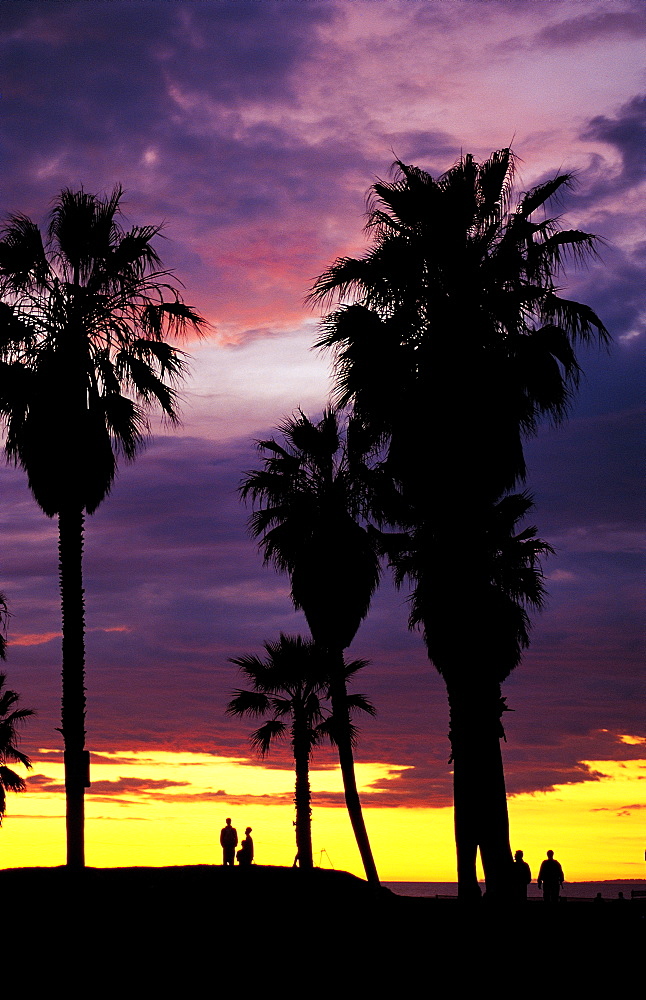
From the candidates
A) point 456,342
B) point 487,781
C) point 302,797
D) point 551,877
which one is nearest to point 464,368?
point 456,342

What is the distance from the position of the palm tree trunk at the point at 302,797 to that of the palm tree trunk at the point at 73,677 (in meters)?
15.7

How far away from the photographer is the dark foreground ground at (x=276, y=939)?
48.2 ft

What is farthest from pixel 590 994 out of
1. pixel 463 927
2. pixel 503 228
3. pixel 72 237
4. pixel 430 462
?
pixel 72 237

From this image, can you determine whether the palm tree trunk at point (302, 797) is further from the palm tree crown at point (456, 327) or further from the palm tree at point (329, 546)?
the palm tree crown at point (456, 327)

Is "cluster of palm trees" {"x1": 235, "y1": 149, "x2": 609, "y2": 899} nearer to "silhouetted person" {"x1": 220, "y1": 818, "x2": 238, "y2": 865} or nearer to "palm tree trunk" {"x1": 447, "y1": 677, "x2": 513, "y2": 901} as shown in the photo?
"palm tree trunk" {"x1": 447, "y1": 677, "x2": 513, "y2": 901}

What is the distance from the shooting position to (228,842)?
2981cm

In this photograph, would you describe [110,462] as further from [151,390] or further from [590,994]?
[590,994]

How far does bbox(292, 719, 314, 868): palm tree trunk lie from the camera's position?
3750 cm

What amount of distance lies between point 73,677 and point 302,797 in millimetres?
17422


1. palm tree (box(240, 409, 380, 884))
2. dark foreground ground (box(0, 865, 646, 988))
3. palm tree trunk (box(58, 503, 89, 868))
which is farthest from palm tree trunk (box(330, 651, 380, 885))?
dark foreground ground (box(0, 865, 646, 988))

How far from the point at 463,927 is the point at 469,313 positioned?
10498 millimetres

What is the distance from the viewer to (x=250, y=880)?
60.3 feet

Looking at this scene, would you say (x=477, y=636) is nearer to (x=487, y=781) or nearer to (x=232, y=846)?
(x=487, y=781)

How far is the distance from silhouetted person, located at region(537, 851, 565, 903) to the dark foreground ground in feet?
26.9
